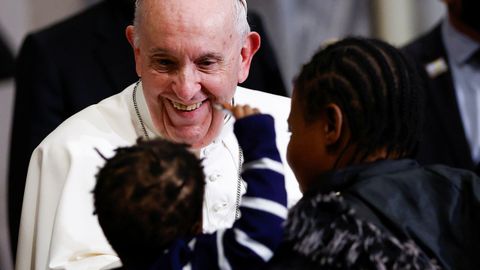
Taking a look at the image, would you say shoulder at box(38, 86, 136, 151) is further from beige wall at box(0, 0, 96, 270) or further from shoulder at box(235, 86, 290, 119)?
beige wall at box(0, 0, 96, 270)

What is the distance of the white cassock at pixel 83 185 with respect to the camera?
3.19 metres

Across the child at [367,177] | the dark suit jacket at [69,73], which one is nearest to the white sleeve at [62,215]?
the child at [367,177]

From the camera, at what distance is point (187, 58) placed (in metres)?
3.19

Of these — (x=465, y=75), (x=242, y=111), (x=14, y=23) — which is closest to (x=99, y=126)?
(x=242, y=111)

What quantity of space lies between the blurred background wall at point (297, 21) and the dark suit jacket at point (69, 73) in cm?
135

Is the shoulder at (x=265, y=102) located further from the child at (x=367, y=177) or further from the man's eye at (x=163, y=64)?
the child at (x=367, y=177)

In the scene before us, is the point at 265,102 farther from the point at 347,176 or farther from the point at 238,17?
the point at 347,176

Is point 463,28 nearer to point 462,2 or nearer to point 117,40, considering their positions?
point 462,2

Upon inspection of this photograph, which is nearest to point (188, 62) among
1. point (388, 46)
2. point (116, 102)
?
point (116, 102)

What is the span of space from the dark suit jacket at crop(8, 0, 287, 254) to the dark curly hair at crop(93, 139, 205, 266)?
2043 millimetres

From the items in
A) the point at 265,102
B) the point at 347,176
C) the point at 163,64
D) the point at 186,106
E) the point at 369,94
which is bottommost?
the point at 265,102

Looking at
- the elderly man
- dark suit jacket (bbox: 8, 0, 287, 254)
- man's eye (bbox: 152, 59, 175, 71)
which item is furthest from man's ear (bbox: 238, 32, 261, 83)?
dark suit jacket (bbox: 8, 0, 287, 254)

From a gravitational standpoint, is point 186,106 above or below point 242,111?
below

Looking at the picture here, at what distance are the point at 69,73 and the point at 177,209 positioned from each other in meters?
2.24
